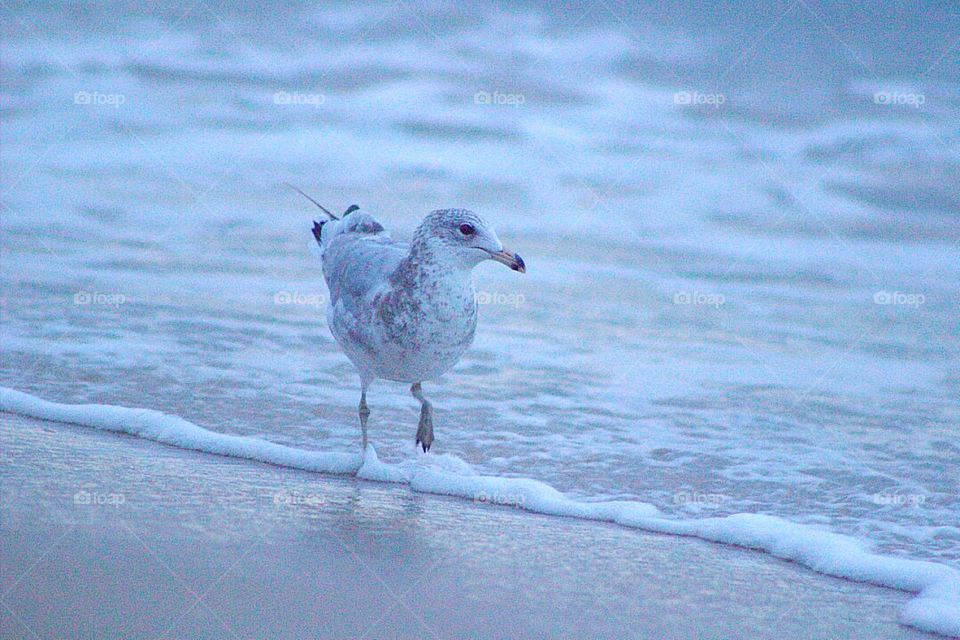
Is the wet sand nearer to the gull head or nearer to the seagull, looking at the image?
the seagull

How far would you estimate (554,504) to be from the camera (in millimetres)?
4758

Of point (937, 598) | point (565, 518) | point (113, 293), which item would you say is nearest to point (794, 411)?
point (565, 518)

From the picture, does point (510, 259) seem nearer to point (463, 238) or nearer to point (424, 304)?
point (463, 238)

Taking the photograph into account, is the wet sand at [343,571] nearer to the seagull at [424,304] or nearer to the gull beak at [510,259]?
the seagull at [424,304]

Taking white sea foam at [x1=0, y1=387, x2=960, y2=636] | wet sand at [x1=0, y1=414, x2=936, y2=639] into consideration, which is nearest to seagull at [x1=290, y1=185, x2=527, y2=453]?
white sea foam at [x1=0, y1=387, x2=960, y2=636]

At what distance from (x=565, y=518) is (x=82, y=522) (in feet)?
5.76

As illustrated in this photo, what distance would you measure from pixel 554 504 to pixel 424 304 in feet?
3.40

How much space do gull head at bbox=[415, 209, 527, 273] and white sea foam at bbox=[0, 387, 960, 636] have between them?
88cm

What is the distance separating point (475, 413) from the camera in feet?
20.1

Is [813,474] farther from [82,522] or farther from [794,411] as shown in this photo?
[82,522]

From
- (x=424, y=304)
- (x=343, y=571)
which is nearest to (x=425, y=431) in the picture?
(x=424, y=304)

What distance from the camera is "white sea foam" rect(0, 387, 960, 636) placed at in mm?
4039

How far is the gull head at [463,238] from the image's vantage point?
523 cm

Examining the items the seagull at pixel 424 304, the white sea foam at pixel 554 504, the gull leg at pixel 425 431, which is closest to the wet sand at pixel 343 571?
the white sea foam at pixel 554 504
